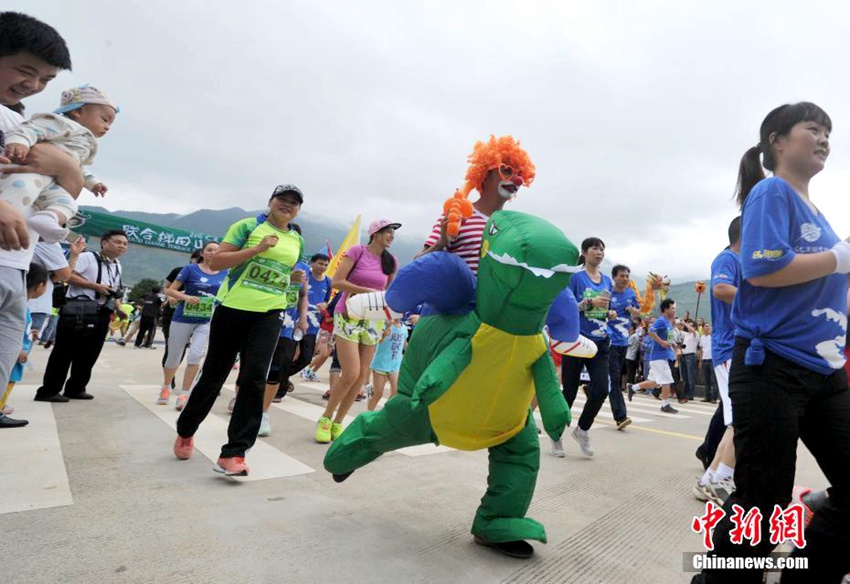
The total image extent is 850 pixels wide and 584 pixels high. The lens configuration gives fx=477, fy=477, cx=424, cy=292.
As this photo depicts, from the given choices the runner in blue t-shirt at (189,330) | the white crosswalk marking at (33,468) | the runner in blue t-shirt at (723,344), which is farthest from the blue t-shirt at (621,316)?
the white crosswalk marking at (33,468)

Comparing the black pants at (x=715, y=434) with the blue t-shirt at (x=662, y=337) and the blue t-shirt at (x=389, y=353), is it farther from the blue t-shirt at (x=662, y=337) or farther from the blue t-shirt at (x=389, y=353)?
the blue t-shirt at (x=662, y=337)

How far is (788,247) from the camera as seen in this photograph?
158 cm

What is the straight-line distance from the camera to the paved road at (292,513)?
67.8 inches

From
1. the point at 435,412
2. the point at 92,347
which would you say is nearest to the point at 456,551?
the point at 435,412

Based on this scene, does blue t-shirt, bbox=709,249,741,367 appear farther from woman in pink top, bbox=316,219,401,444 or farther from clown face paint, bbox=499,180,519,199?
woman in pink top, bbox=316,219,401,444

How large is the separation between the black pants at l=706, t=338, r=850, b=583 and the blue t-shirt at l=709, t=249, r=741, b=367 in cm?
118

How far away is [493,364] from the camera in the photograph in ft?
6.23

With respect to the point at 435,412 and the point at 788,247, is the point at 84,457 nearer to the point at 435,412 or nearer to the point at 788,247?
the point at 435,412

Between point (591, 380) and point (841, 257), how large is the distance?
109 inches

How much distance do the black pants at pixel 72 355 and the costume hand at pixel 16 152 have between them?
3920mm

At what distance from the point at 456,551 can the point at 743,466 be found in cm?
112

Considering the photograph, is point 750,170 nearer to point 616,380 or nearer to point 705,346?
point 616,380

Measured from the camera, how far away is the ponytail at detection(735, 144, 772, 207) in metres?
2.05

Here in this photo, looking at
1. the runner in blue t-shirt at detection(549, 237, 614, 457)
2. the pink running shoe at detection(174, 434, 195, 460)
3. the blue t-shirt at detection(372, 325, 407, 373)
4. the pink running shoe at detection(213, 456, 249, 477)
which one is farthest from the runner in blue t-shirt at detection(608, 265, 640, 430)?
the pink running shoe at detection(174, 434, 195, 460)
